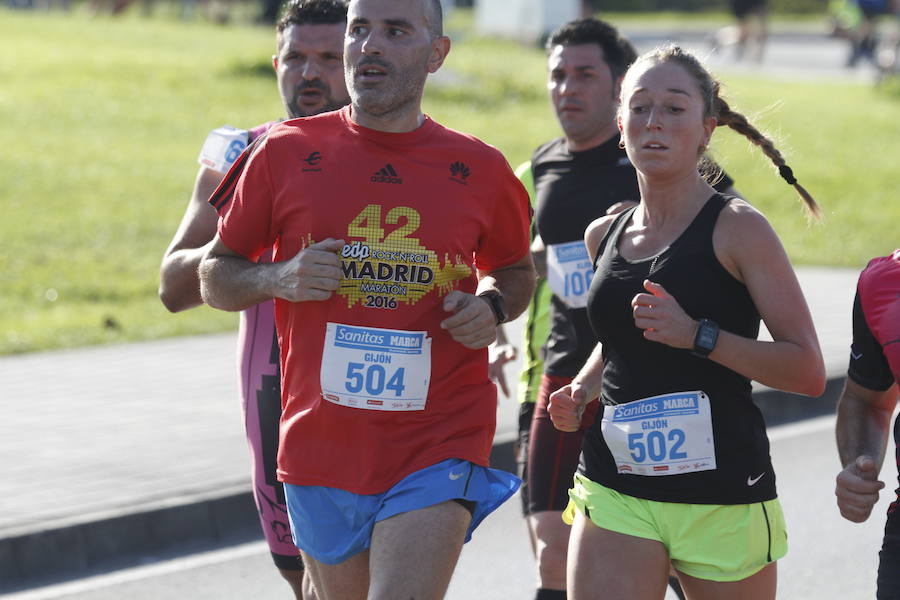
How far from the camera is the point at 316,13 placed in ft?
16.6

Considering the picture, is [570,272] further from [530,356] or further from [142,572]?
[142,572]

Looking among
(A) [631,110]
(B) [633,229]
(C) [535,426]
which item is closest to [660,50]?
(A) [631,110]

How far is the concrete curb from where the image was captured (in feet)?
21.3

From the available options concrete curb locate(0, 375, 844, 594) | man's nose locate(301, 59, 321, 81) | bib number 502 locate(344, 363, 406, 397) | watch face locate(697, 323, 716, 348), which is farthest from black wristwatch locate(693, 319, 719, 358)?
concrete curb locate(0, 375, 844, 594)

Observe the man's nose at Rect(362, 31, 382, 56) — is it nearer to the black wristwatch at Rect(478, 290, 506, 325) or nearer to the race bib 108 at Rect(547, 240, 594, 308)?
the black wristwatch at Rect(478, 290, 506, 325)

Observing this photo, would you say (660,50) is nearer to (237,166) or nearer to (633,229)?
(633,229)

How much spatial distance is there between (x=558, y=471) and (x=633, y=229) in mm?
1343

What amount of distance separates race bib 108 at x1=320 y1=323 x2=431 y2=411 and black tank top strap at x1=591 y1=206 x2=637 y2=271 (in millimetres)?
584

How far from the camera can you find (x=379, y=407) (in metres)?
3.88

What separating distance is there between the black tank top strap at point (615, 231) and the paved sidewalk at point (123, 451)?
10.9 feet

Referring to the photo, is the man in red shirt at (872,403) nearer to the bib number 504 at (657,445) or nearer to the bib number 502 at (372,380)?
the bib number 504 at (657,445)

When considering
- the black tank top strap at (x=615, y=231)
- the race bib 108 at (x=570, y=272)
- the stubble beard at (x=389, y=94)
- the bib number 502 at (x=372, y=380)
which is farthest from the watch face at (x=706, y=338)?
the race bib 108 at (x=570, y=272)

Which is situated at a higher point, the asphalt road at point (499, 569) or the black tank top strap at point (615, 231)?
the black tank top strap at point (615, 231)

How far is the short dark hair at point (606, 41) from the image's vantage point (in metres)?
5.77
